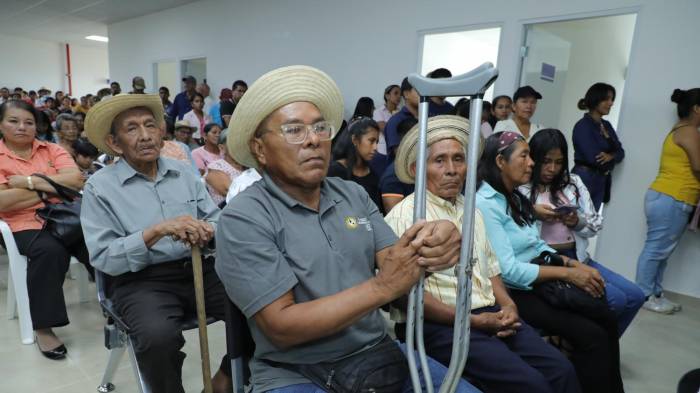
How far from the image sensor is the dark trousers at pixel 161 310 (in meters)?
1.57

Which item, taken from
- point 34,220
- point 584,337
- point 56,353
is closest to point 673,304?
point 584,337

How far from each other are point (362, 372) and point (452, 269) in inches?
22.8

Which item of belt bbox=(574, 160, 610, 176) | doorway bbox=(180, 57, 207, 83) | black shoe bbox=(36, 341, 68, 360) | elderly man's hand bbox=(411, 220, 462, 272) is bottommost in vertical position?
black shoe bbox=(36, 341, 68, 360)

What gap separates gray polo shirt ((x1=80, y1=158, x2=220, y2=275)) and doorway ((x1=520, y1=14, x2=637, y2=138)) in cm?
361

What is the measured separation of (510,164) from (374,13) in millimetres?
3936

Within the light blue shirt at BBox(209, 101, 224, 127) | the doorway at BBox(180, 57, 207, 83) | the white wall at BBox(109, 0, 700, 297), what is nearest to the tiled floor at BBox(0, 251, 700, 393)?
the white wall at BBox(109, 0, 700, 297)

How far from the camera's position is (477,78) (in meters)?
0.80

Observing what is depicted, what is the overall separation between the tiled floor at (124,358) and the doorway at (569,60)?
8.07 feet

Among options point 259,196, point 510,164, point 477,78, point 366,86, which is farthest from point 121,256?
point 366,86

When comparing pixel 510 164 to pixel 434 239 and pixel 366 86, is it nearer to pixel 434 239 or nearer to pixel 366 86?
pixel 434 239

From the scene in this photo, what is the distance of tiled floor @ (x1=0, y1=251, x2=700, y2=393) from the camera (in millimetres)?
2109

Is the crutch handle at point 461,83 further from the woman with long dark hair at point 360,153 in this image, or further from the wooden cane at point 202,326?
the woman with long dark hair at point 360,153

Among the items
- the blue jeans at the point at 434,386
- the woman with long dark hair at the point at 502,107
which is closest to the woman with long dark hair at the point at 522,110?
the woman with long dark hair at the point at 502,107

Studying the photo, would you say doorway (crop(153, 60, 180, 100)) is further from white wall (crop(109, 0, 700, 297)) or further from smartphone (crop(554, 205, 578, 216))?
smartphone (crop(554, 205, 578, 216))
